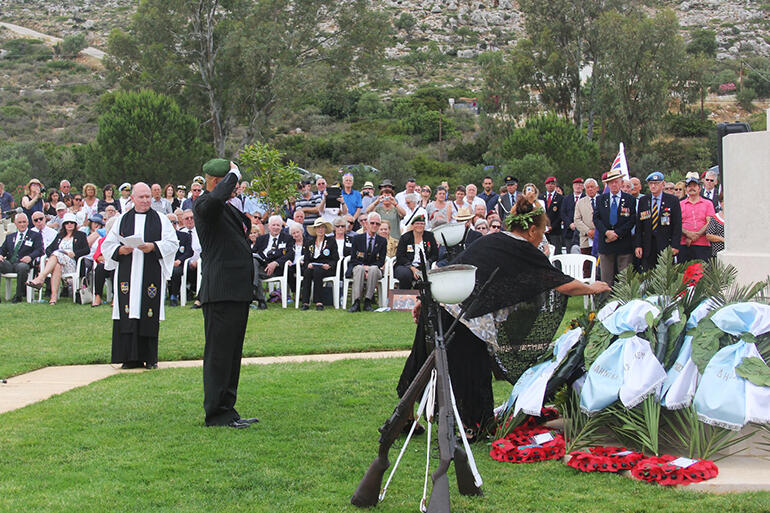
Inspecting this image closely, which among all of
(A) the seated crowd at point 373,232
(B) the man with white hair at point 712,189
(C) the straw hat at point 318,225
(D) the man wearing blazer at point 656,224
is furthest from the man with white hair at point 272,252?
(B) the man with white hair at point 712,189

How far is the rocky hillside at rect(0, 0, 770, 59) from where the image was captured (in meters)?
107

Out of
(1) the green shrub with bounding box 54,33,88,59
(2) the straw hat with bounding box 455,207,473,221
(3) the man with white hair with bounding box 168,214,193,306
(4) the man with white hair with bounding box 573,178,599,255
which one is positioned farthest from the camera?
(1) the green shrub with bounding box 54,33,88,59

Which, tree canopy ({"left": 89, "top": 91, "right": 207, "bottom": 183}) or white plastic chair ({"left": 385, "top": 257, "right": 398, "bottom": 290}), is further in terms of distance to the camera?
tree canopy ({"left": 89, "top": 91, "right": 207, "bottom": 183})

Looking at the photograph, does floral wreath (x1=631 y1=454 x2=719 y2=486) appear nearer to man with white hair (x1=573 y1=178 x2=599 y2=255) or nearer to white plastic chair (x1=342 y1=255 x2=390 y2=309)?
white plastic chair (x1=342 y1=255 x2=390 y2=309)

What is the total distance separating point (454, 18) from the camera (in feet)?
392

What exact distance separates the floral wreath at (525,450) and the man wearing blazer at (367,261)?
8742 mm

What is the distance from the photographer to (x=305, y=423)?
7.12m

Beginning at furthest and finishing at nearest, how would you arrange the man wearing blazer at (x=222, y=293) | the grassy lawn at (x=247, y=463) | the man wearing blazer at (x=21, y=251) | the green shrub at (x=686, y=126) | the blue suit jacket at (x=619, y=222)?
the green shrub at (x=686, y=126), the man wearing blazer at (x=21, y=251), the blue suit jacket at (x=619, y=222), the man wearing blazer at (x=222, y=293), the grassy lawn at (x=247, y=463)

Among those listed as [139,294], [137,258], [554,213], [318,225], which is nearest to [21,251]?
[318,225]

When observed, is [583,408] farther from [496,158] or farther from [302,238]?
[496,158]

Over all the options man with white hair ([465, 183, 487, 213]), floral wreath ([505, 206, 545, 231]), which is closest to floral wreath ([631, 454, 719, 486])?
floral wreath ([505, 206, 545, 231])

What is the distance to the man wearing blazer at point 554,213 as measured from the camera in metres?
16.6

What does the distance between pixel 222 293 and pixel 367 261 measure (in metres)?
8.28

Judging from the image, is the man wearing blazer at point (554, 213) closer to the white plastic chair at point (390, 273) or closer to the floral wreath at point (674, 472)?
the white plastic chair at point (390, 273)
